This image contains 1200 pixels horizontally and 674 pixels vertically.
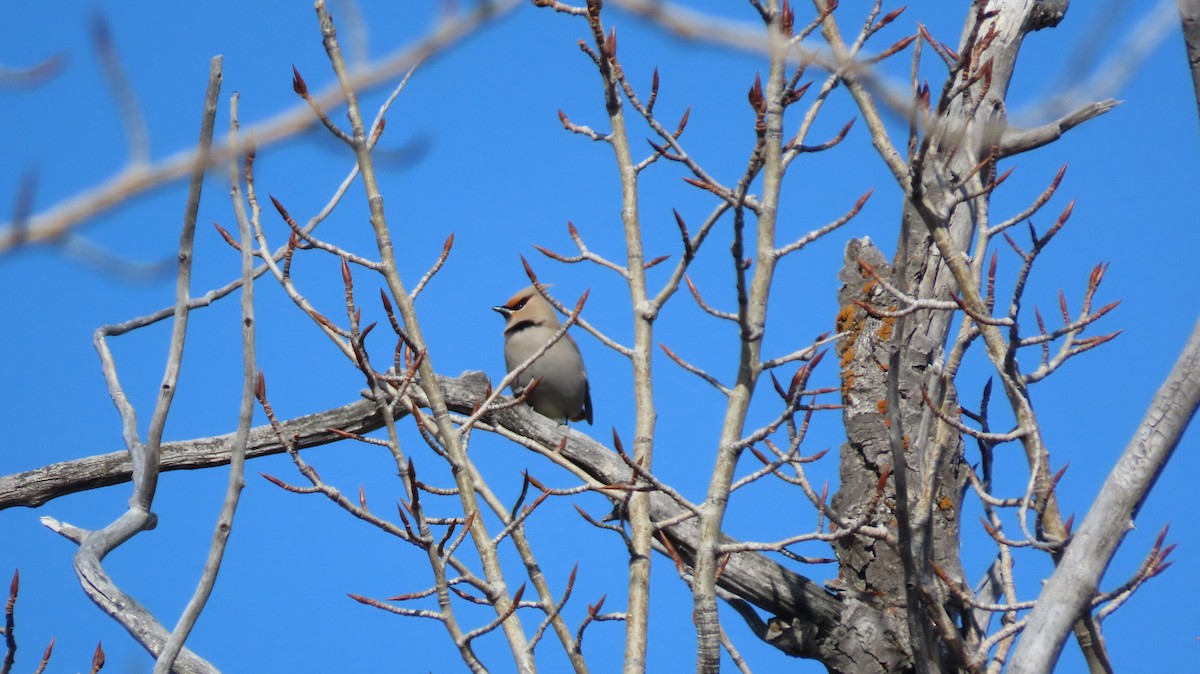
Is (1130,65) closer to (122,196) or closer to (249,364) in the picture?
(122,196)

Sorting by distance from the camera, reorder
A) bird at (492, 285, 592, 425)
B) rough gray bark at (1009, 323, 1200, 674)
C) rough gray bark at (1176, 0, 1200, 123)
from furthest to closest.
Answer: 1. bird at (492, 285, 592, 425)
2. rough gray bark at (1176, 0, 1200, 123)
3. rough gray bark at (1009, 323, 1200, 674)

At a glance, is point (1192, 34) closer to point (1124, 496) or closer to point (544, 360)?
point (1124, 496)

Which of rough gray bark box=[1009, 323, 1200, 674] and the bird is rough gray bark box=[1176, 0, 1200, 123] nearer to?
rough gray bark box=[1009, 323, 1200, 674]

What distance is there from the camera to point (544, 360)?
736 centimetres

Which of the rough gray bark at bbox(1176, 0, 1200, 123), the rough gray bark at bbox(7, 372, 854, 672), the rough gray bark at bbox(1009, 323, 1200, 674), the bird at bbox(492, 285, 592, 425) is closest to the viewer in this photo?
the rough gray bark at bbox(1009, 323, 1200, 674)

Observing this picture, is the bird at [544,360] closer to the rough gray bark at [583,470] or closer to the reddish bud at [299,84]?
the rough gray bark at [583,470]

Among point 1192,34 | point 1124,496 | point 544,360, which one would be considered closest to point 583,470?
point 544,360

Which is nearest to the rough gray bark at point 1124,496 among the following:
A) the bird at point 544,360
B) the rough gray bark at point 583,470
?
the rough gray bark at point 583,470

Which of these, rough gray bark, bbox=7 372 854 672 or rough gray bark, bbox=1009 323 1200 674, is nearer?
rough gray bark, bbox=1009 323 1200 674

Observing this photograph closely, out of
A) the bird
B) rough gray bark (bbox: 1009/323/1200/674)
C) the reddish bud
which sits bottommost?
rough gray bark (bbox: 1009/323/1200/674)

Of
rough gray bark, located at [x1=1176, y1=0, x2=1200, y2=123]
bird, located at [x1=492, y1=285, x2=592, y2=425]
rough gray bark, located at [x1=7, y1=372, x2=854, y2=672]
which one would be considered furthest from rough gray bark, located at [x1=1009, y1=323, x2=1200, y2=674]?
bird, located at [x1=492, y1=285, x2=592, y2=425]

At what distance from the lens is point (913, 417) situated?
5.42 m

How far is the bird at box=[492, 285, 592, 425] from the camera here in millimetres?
7441

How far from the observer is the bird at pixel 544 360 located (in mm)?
7441
